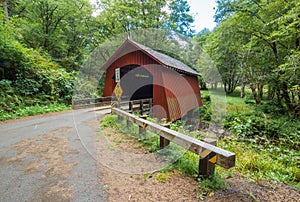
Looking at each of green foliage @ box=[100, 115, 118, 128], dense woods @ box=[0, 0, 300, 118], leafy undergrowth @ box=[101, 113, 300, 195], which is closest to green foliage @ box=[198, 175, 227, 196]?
leafy undergrowth @ box=[101, 113, 300, 195]

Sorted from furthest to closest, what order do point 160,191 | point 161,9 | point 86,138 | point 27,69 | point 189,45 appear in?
point 161,9, point 189,45, point 27,69, point 86,138, point 160,191

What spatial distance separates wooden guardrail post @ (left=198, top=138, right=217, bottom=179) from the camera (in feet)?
7.06

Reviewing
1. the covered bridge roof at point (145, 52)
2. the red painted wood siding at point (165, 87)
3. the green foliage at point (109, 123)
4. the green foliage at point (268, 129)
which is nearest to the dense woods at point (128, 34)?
the green foliage at point (268, 129)

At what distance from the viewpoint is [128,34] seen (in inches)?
536

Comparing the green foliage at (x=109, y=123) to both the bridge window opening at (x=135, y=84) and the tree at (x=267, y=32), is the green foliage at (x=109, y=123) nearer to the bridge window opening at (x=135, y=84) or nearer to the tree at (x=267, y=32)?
the bridge window opening at (x=135, y=84)

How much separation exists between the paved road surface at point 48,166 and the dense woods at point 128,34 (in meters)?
4.53

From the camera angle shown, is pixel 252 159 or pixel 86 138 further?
pixel 86 138

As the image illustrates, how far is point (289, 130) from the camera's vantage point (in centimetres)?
697

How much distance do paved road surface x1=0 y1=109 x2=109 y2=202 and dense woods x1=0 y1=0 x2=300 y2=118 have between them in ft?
14.9

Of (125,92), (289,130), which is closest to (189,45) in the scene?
(125,92)

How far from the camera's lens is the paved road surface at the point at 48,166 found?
2.05 metres

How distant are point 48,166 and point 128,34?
13.0 m

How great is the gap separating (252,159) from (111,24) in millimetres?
16823

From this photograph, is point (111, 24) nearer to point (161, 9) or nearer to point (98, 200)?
point (161, 9)
